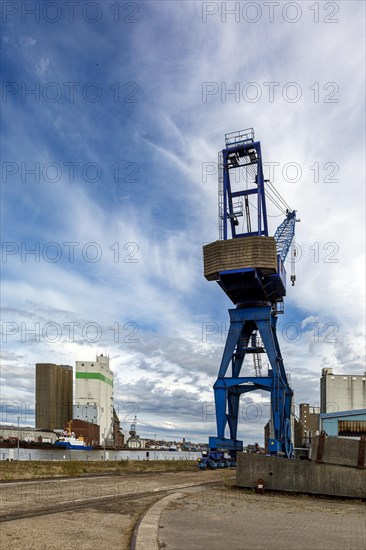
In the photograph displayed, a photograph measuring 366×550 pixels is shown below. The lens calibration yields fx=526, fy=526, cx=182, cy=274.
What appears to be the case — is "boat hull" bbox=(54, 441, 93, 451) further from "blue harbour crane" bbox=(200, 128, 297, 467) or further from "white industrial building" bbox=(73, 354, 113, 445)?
"blue harbour crane" bbox=(200, 128, 297, 467)

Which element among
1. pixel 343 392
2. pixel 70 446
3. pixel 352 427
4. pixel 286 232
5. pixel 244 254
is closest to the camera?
pixel 352 427

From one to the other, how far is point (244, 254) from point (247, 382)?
11.3 m

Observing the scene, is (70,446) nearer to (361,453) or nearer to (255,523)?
(361,453)

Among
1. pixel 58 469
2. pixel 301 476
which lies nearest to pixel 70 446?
pixel 58 469

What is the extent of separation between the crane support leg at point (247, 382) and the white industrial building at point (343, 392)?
19.7 m

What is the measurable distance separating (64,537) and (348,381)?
61.6m

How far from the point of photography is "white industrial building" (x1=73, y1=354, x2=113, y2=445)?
172625mm

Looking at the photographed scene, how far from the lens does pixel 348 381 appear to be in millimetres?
66875

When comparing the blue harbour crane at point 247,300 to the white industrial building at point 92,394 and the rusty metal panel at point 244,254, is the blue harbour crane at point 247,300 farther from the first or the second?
the white industrial building at point 92,394

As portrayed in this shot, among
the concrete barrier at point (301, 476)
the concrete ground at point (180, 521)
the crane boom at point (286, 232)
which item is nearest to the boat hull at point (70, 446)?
the crane boom at point (286, 232)

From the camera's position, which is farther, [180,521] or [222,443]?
[222,443]

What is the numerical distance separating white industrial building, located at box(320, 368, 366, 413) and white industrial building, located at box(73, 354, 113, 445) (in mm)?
118470

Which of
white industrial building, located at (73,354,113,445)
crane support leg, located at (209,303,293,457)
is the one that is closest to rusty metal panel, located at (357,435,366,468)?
crane support leg, located at (209,303,293,457)

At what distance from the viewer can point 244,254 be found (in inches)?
1706
